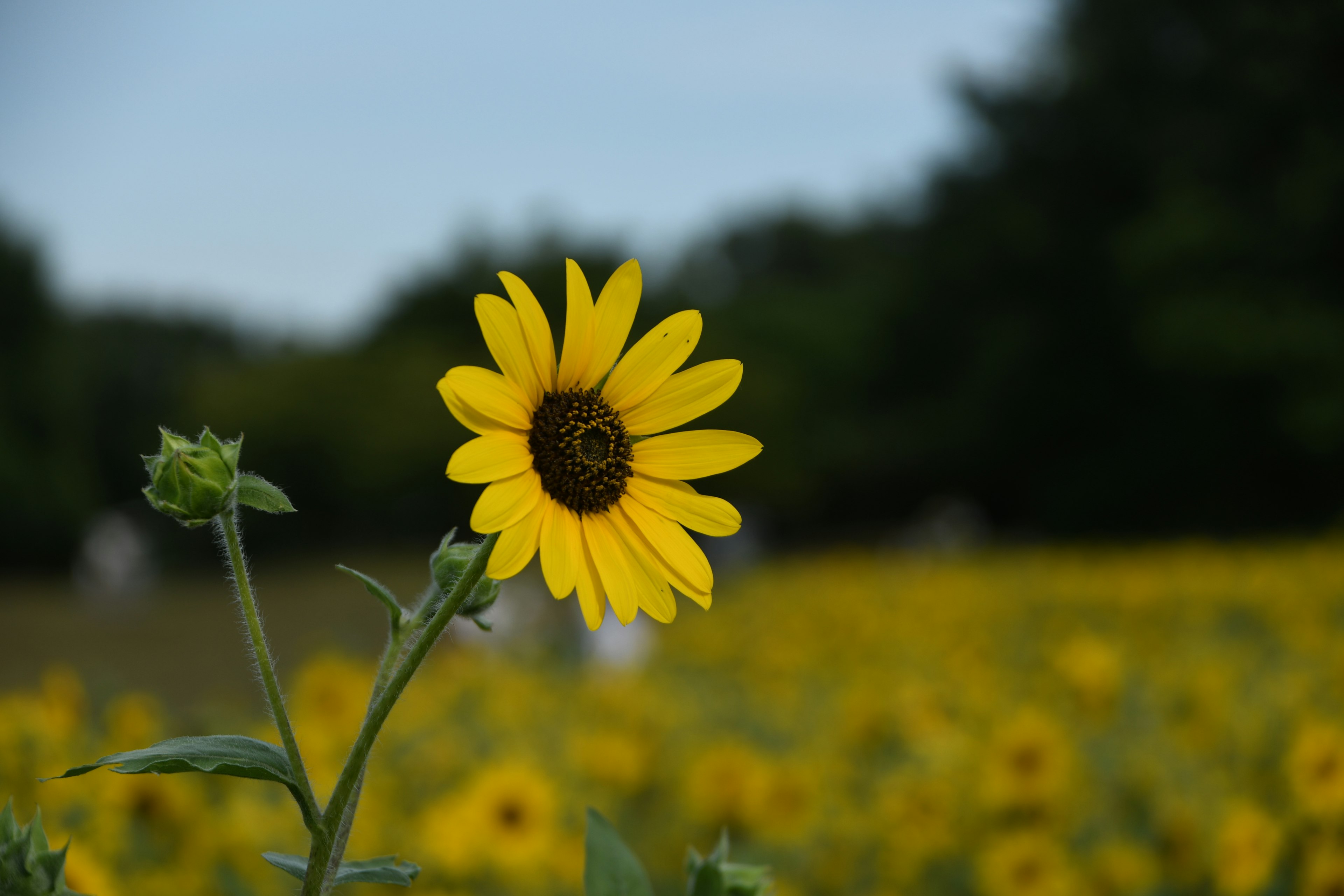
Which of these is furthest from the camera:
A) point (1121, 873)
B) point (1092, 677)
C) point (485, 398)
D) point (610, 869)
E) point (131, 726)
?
point (1092, 677)

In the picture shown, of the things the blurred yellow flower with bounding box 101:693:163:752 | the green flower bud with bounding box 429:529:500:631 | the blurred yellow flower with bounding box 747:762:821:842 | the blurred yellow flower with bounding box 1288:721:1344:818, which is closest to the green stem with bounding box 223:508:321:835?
the green flower bud with bounding box 429:529:500:631

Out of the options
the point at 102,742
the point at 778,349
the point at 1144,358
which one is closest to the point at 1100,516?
the point at 1144,358

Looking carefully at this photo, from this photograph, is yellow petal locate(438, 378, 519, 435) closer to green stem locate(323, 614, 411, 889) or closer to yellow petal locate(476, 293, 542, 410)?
yellow petal locate(476, 293, 542, 410)

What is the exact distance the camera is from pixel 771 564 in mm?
16484

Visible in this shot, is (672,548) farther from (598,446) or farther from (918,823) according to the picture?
(918,823)

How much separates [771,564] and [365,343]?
1255 cm

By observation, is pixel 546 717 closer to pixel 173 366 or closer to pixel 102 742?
pixel 102 742

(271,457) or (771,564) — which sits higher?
(271,457)

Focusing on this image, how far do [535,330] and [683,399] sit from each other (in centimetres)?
16

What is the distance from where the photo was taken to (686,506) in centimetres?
98

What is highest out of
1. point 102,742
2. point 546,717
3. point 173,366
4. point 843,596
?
point 173,366

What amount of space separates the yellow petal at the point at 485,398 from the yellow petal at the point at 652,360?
10 cm

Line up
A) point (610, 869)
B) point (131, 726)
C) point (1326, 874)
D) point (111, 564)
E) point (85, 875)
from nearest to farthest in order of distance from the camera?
point (610, 869) → point (85, 875) → point (131, 726) → point (1326, 874) → point (111, 564)

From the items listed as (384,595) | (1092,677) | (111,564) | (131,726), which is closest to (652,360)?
(384,595)
